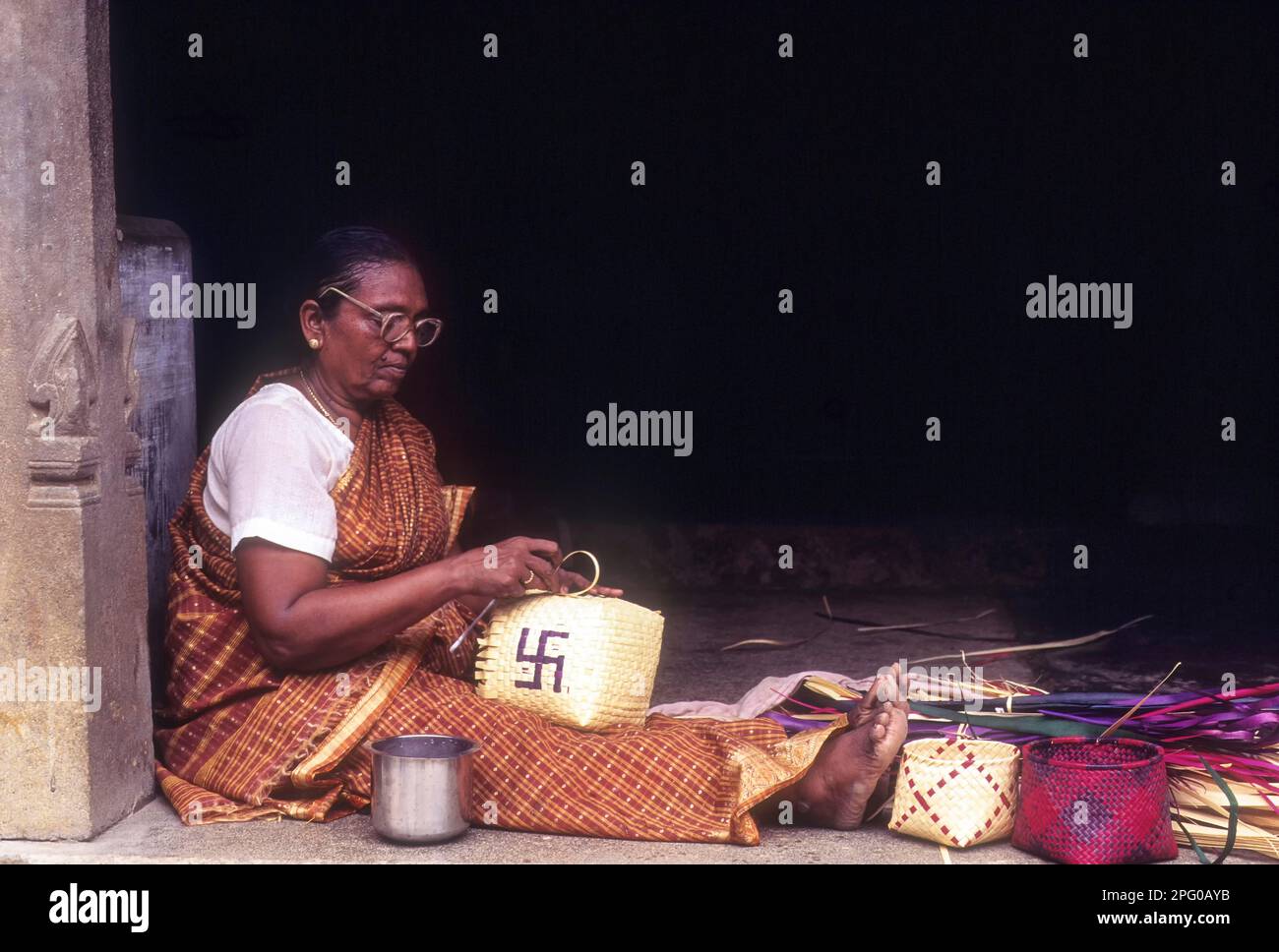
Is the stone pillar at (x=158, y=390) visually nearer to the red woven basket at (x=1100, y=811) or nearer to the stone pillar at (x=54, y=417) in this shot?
the stone pillar at (x=54, y=417)

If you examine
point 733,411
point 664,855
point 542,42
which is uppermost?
point 542,42

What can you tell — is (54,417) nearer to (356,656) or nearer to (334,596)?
(334,596)

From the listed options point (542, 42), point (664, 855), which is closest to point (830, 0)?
point (542, 42)

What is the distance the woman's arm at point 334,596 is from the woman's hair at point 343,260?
2.02 feet

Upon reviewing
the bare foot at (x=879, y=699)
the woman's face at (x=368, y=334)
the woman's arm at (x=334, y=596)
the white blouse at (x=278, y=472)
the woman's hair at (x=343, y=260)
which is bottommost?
the bare foot at (x=879, y=699)

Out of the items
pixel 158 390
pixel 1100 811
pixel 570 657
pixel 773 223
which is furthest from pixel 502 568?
pixel 773 223

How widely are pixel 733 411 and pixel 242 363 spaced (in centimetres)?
216

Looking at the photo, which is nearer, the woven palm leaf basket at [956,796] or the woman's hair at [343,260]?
the woven palm leaf basket at [956,796]

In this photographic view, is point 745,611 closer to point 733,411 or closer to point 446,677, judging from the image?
point 733,411

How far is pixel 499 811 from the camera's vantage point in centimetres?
367

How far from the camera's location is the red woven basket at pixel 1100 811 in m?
3.38

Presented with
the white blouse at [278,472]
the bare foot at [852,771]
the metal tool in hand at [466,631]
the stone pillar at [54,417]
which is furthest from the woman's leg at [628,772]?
the stone pillar at [54,417]

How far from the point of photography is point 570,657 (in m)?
3.77

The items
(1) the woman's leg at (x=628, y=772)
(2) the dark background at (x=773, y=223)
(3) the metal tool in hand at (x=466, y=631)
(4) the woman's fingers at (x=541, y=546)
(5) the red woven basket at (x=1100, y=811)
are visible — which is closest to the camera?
(5) the red woven basket at (x=1100, y=811)
